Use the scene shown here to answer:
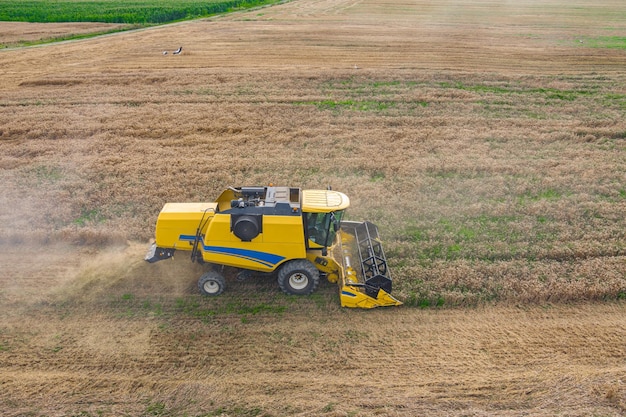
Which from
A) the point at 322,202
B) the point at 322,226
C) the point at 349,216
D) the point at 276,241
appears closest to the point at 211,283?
the point at 276,241

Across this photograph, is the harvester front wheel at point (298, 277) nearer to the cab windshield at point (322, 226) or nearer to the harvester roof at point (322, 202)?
the cab windshield at point (322, 226)

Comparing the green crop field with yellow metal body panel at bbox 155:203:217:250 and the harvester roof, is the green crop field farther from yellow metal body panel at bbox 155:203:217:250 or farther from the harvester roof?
the harvester roof

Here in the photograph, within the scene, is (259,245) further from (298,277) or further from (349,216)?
(349,216)

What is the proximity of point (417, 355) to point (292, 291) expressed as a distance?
287cm

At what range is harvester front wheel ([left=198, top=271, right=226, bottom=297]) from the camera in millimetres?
9469

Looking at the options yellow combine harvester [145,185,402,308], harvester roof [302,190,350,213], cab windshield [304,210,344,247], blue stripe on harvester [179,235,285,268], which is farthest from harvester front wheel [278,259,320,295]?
harvester roof [302,190,350,213]

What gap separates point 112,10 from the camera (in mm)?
47500

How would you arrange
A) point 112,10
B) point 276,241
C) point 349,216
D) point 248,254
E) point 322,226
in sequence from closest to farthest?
point 276,241
point 248,254
point 322,226
point 349,216
point 112,10

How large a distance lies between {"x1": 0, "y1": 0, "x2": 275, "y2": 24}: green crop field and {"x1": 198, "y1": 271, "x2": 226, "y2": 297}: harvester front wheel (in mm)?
40256

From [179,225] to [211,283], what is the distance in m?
1.43

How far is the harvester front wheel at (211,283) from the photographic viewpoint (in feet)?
31.1

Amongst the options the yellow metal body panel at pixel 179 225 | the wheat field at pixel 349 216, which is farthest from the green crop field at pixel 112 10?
the yellow metal body panel at pixel 179 225

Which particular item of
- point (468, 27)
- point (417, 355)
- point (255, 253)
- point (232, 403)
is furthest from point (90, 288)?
point (468, 27)

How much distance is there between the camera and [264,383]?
7820mm
